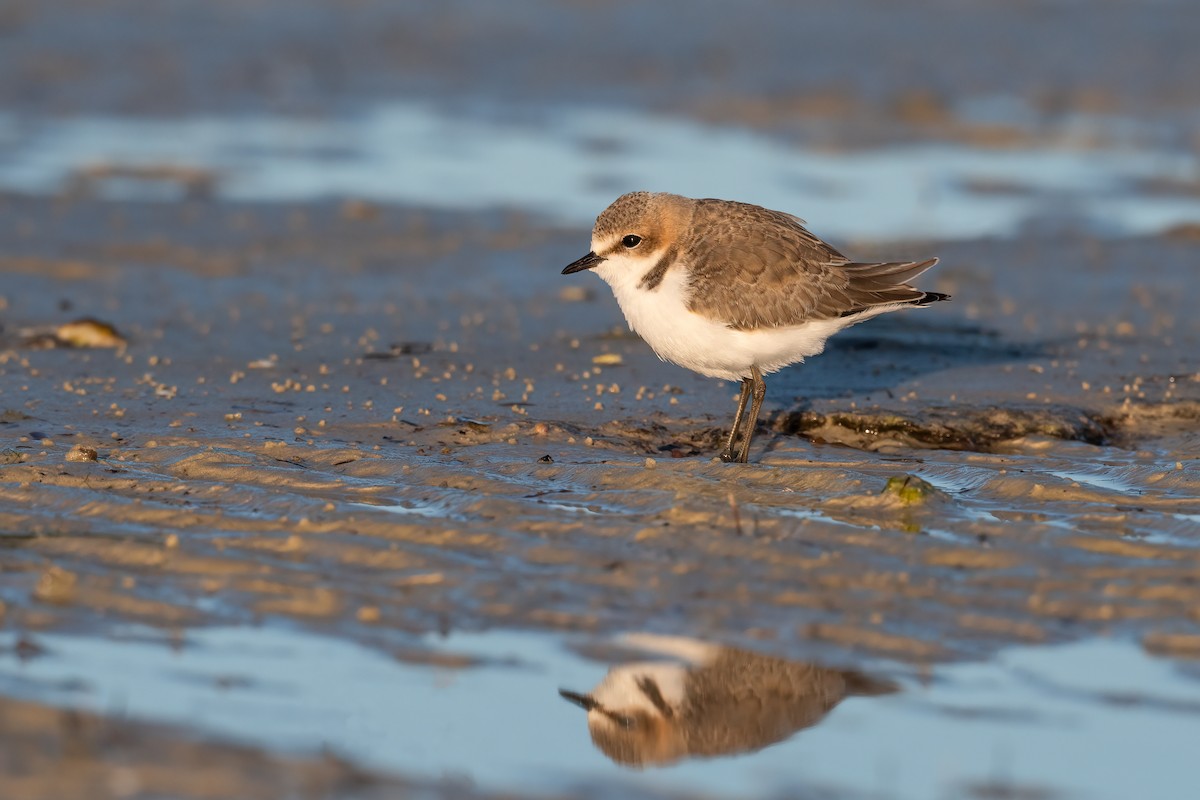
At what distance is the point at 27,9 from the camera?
→ 19.7 m

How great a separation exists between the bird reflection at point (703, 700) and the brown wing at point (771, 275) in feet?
7.73

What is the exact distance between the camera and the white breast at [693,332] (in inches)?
282

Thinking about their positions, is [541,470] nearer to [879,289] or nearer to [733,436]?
[733,436]

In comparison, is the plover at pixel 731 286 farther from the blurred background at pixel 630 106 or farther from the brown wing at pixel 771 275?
the blurred background at pixel 630 106

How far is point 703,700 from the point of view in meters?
4.93

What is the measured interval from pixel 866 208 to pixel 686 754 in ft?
31.7

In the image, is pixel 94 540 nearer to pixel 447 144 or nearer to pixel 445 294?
pixel 445 294

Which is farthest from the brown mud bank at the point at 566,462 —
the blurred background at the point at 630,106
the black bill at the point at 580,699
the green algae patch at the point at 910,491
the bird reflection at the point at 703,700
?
the blurred background at the point at 630,106

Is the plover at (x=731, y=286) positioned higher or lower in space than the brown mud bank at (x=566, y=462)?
higher

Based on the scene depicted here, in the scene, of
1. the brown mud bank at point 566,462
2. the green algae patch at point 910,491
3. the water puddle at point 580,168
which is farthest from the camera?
the water puddle at point 580,168

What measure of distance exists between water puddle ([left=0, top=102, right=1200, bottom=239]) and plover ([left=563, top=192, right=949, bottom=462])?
514 centimetres

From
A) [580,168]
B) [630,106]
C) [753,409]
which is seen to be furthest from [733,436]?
[630,106]

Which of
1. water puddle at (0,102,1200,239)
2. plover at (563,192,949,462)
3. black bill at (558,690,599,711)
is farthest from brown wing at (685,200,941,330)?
water puddle at (0,102,1200,239)

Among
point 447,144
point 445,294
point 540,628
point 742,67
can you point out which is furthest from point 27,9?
point 540,628
